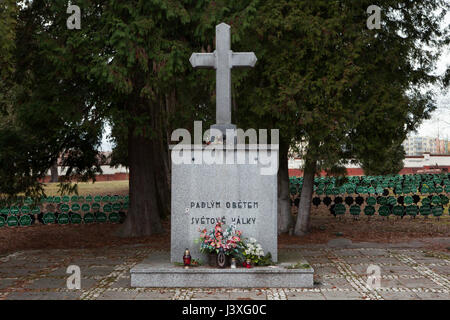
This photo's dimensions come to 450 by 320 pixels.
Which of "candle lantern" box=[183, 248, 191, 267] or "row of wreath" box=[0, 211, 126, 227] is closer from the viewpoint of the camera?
"candle lantern" box=[183, 248, 191, 267]

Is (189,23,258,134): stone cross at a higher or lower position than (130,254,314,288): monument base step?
higher

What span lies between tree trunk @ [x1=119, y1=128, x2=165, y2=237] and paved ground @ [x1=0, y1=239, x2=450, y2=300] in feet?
11.4

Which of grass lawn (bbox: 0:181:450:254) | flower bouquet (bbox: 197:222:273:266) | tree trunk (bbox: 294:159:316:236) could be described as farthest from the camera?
tree trunk (bbox: 294:159:316:236)

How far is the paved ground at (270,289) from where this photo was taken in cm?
711

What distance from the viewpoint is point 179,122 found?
13125mm

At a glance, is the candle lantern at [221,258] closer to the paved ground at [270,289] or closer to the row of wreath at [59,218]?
the paved ground at [270,289]

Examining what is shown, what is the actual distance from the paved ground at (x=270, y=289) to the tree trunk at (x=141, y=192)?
3.48 metres

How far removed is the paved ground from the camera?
711 cm

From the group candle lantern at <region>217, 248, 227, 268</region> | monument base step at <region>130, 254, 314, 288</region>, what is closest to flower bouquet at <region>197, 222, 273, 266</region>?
candle lantern at <region>217, 248, 227, 268</region>

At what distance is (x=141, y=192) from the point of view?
51.0 ft

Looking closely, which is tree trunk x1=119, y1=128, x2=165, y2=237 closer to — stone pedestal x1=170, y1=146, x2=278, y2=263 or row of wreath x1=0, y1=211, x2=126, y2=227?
row of wreath x1=0, y1=211, x2=126, y2=227

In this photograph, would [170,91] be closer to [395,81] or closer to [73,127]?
[73,127]

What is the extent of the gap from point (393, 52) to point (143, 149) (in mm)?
8022

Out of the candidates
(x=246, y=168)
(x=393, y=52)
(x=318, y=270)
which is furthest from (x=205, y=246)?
(x=393, y=52)
